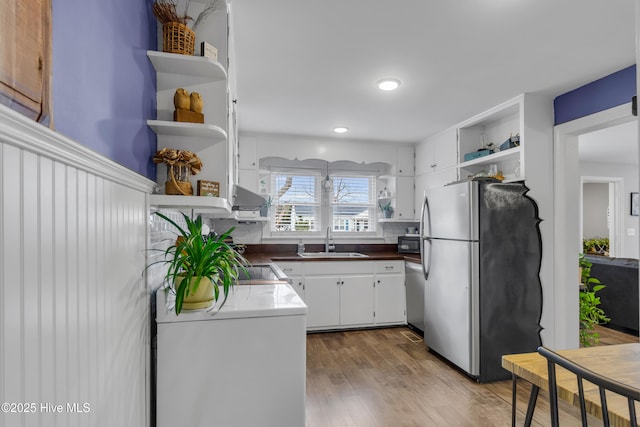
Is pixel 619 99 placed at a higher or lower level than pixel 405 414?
higher

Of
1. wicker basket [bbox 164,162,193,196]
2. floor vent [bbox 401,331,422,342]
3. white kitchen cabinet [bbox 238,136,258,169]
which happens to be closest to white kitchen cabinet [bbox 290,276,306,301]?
floor vent [bbox 401,331,422,342]

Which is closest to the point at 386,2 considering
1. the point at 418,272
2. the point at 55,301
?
the point at 55,301

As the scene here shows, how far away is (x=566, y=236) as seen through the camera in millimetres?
2797

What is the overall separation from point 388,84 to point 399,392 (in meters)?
2.31

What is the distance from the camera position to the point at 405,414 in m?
2.18

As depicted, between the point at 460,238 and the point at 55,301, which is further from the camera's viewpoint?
the point at 460,238

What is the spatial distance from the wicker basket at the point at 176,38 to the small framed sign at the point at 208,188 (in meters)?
0.57

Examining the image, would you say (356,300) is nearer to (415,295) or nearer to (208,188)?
(415,295)

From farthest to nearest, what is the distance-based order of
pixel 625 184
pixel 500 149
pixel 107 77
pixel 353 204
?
pixel 625 184, pixel 353 204, pixel 500 149, pixel 107 77

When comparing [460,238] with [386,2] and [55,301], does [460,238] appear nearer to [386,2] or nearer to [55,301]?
[386,2]

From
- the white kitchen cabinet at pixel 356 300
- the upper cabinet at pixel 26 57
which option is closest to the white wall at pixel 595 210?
the white kitchen cabinet at pixel 356 300

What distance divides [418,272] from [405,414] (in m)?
1.77

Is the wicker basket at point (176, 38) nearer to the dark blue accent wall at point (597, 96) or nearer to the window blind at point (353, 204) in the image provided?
the dark blue accent wall at point (597, 96)

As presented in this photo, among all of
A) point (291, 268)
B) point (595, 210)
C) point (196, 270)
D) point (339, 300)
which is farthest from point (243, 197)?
point (595, 210)
